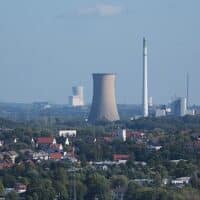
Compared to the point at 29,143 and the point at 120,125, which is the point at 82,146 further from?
the point at 120,125

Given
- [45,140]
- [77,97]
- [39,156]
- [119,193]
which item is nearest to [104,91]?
[45,140]

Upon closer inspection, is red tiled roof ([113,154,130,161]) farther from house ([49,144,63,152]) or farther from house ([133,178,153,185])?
house ([133,178,153,185])

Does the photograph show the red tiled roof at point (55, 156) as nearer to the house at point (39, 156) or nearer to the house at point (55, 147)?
the house at point (39, 156)

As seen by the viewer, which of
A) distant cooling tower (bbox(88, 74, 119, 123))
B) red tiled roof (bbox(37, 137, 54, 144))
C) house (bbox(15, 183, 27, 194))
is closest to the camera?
house (bbox(15, 183, 27, 194))

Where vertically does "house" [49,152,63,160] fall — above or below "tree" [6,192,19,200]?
above

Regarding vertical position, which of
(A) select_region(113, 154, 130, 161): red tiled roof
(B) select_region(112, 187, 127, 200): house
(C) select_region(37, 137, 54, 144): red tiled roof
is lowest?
(B) select_region(112, 187, 127, 200): house

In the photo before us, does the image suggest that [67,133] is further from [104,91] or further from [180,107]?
[180,107]

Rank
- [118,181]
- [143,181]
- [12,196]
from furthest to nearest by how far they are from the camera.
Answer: [143,181]
[118,181]
[12,196]

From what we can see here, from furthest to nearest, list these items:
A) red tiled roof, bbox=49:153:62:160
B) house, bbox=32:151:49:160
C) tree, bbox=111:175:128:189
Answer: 1. red tiled roof, bbox=49:153:62:160
2. house, bbox=32:151:49:160
3. tree, bbox=111:175:128:189

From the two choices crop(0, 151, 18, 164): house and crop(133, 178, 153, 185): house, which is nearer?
crop(133, 178, 153, 185): house

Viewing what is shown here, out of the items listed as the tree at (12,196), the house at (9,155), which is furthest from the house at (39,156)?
the tree at (12,196)

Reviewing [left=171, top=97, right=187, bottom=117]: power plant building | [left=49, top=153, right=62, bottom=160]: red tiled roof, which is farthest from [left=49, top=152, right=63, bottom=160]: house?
[left=171, top=97, right=187, bottom=117]: power plant building
